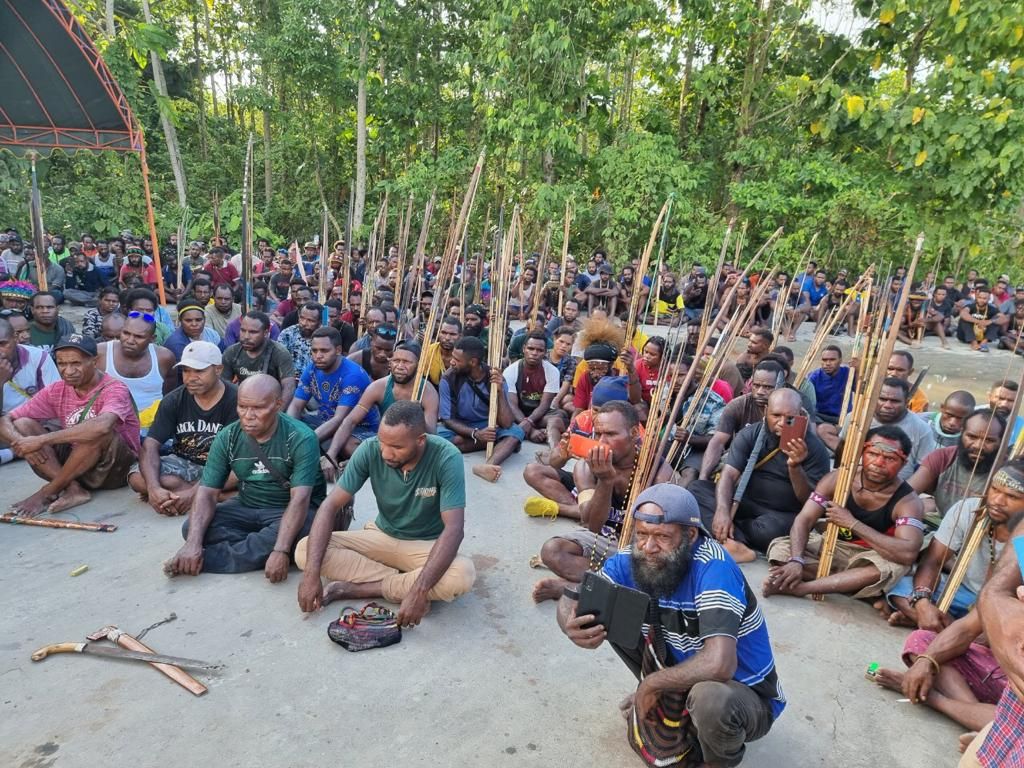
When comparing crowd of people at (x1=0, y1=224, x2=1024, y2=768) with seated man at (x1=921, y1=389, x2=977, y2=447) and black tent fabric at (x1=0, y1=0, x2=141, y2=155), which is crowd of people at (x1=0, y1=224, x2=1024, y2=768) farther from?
black tent fabric at (x1=0, y1=0, x2=141, y2=155)

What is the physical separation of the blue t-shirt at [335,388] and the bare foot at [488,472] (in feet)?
2.59

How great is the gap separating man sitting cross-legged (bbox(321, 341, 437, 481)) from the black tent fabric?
5.21m

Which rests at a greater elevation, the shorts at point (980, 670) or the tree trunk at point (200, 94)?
the tree trunk at point (200, 94)

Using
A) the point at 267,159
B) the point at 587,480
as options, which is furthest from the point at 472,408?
the point at 267,159

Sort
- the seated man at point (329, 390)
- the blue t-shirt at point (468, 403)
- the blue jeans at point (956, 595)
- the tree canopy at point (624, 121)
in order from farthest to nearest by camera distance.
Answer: the tree canopy at point (624, 121) → the blue t-shirt at point (468, 403) → the seated man at point (329, 390) → the blue jeans at point (956, 595)

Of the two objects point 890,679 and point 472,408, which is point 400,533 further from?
point 472,408

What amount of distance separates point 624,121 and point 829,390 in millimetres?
9990

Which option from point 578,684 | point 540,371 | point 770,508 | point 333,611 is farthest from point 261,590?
point 540,371

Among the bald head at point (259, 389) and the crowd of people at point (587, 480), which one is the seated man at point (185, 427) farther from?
the bald head at point (259, 389)

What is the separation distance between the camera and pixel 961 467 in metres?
3.74

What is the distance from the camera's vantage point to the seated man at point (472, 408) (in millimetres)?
5145

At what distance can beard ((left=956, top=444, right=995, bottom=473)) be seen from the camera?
11.7 ft

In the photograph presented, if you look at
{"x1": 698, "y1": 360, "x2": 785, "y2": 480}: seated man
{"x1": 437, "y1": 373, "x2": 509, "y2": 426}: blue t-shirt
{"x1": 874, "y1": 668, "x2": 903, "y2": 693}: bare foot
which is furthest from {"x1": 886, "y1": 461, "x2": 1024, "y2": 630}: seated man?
{"x1": 437, "y1": 373, "x2": 509, "y2": 426}: blue t-shirt

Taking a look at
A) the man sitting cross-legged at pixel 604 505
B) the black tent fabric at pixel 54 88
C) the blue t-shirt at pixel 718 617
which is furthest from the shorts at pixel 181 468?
the black tent fabric at pixel 54 88
